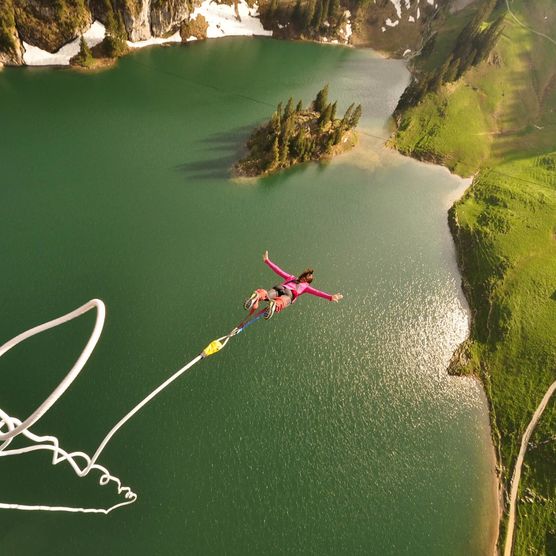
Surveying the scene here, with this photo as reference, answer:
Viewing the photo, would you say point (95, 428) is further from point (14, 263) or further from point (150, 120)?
point (150, 120)

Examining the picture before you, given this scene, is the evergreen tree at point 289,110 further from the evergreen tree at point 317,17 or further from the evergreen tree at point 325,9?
the evergreen tree at point 325,9

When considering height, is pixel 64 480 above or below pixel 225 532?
above

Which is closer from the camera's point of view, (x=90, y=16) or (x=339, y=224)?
(x=339, y=224)

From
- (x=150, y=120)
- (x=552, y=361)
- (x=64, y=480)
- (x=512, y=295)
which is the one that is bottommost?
(x=64, y=480)

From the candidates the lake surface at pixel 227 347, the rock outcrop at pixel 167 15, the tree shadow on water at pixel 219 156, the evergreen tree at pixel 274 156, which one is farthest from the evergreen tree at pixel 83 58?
the evergreen tree at pixel 274 156

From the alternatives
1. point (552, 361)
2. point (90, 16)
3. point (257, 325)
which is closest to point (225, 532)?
point (257, 325)

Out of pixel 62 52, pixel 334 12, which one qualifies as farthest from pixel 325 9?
pixel 62 52

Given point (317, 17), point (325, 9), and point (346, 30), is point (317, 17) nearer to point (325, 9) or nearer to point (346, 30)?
point (325, 9)

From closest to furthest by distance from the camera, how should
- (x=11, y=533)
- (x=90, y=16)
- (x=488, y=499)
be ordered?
(x=11, y=533) < (x=488, y=499) < (x=90, y=16)
